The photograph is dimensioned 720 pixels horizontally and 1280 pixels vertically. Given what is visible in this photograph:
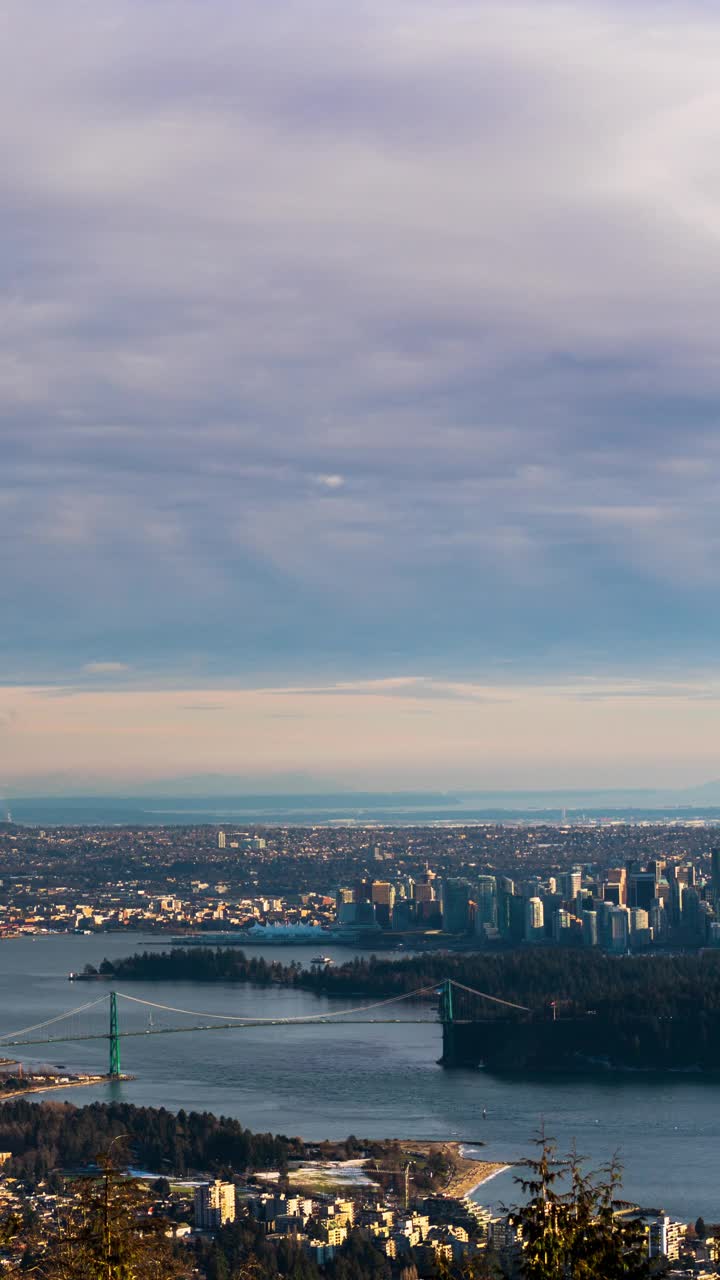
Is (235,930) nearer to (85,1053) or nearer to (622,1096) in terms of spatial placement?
(85,1053)

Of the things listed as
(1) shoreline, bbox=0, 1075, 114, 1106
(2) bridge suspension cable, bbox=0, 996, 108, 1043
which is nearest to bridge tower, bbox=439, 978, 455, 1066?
(1) shoreline, bbox=0, 1075, 114, 1106

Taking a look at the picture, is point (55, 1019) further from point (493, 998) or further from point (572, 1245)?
point (572, 1245)

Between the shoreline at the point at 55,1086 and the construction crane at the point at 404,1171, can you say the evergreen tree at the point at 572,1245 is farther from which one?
the shoreline at the point at 55,1086

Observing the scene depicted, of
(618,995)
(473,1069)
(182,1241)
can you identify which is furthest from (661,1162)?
(618,995)

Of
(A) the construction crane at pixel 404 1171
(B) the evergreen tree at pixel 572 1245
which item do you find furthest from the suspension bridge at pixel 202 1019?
(B) the evergreen tree at pixel 572 1245

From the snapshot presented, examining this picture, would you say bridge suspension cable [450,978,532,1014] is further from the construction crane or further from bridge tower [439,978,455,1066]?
the construction crane

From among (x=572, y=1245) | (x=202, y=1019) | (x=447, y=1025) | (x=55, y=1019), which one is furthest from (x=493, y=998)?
(x=572, y=1245)

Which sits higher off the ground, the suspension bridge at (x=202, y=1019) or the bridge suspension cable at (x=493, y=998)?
the bridge suspension cable at (x=493, y=998)
